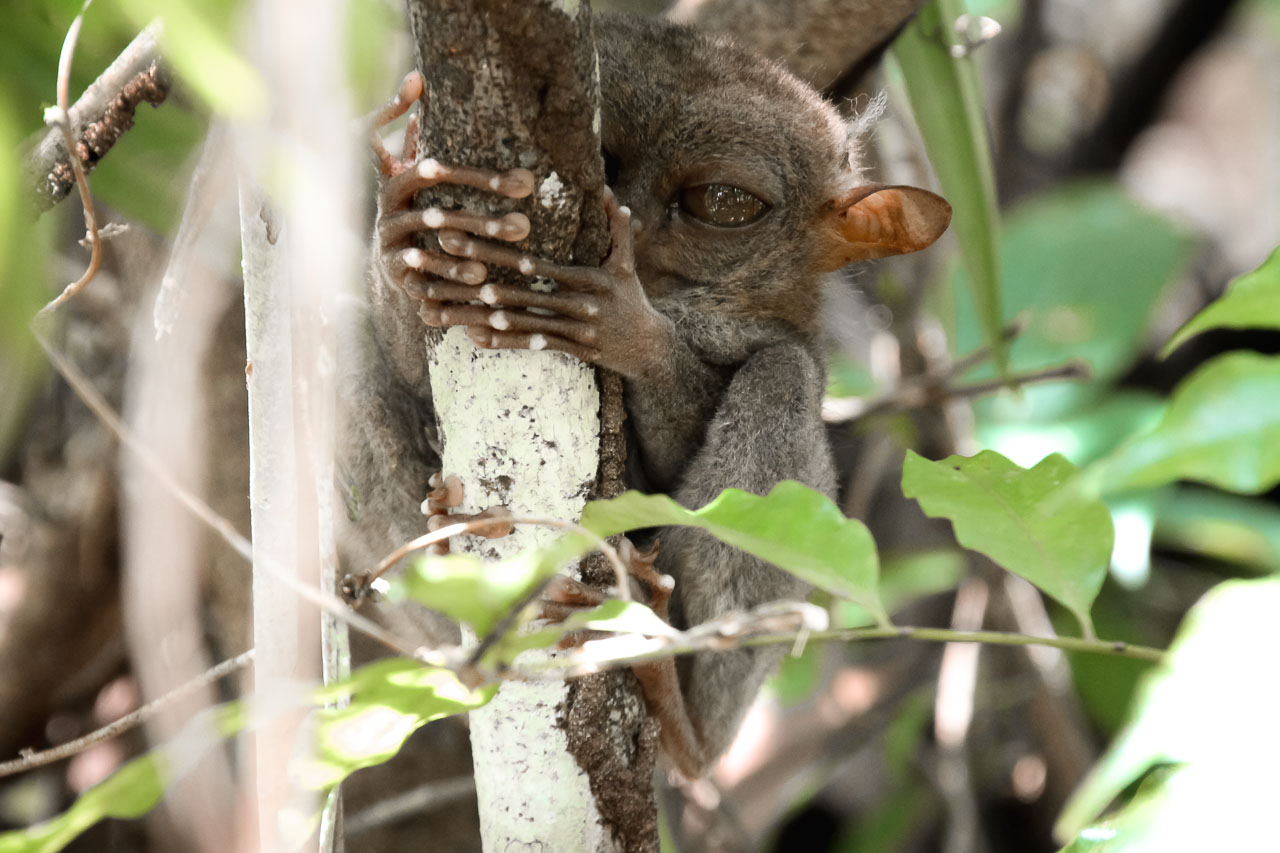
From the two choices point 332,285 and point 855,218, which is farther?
point 855,218

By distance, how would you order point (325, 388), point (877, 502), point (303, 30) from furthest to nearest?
point (877, 502) → point (325, 388) → point (303, 30)

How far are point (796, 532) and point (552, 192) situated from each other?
64cm

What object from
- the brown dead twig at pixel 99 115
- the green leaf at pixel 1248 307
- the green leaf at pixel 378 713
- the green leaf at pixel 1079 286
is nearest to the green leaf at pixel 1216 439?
the green leaf at pixel 1248 307

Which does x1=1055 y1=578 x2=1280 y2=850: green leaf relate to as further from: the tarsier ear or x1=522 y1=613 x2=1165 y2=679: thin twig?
the tarsier ear

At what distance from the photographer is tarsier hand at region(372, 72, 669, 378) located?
1.54m

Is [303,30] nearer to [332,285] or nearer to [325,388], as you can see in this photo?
[332,285]

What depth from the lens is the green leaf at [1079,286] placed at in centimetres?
440

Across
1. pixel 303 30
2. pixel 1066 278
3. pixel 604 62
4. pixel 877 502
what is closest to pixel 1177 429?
pixel 303 30

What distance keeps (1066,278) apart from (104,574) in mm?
3869

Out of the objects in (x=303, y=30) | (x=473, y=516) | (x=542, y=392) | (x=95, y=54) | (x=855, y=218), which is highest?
(x=95, y=54)

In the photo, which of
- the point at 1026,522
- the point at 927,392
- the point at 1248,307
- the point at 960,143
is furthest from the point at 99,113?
the point at 927,392

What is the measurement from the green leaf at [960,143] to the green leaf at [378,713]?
1.87 meters

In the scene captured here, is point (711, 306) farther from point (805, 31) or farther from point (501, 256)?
point (805, 31)

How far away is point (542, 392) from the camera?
1712mm
